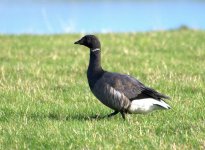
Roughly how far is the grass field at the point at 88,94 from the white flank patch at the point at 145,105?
173 mm

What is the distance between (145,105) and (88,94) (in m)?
2.62

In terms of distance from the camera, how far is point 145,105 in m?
9.47

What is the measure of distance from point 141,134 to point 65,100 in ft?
Result: 10.1

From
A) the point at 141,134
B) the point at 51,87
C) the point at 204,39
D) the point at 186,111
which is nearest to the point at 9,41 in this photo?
the point at 204,39

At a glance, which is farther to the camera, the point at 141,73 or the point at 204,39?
the point at 204,39

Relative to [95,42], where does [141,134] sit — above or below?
below

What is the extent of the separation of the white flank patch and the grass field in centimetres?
17

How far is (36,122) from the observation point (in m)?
9.42

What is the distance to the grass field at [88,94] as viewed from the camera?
8.41 meters

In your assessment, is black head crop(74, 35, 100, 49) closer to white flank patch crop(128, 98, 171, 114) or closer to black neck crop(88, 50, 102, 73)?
black neck crop(88, 50, 102, 73)

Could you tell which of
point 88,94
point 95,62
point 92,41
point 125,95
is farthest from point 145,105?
point 88,94

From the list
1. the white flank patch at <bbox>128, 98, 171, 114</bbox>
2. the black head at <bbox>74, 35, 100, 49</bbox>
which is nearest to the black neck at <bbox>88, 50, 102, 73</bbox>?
the black head at <bbox>74, 35, 100, 49</bbox>

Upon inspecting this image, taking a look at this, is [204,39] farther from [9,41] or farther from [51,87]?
[51,87]

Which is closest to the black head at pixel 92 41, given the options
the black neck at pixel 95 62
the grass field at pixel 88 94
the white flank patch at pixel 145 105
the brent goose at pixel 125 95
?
the black neck at pixel 95 62
